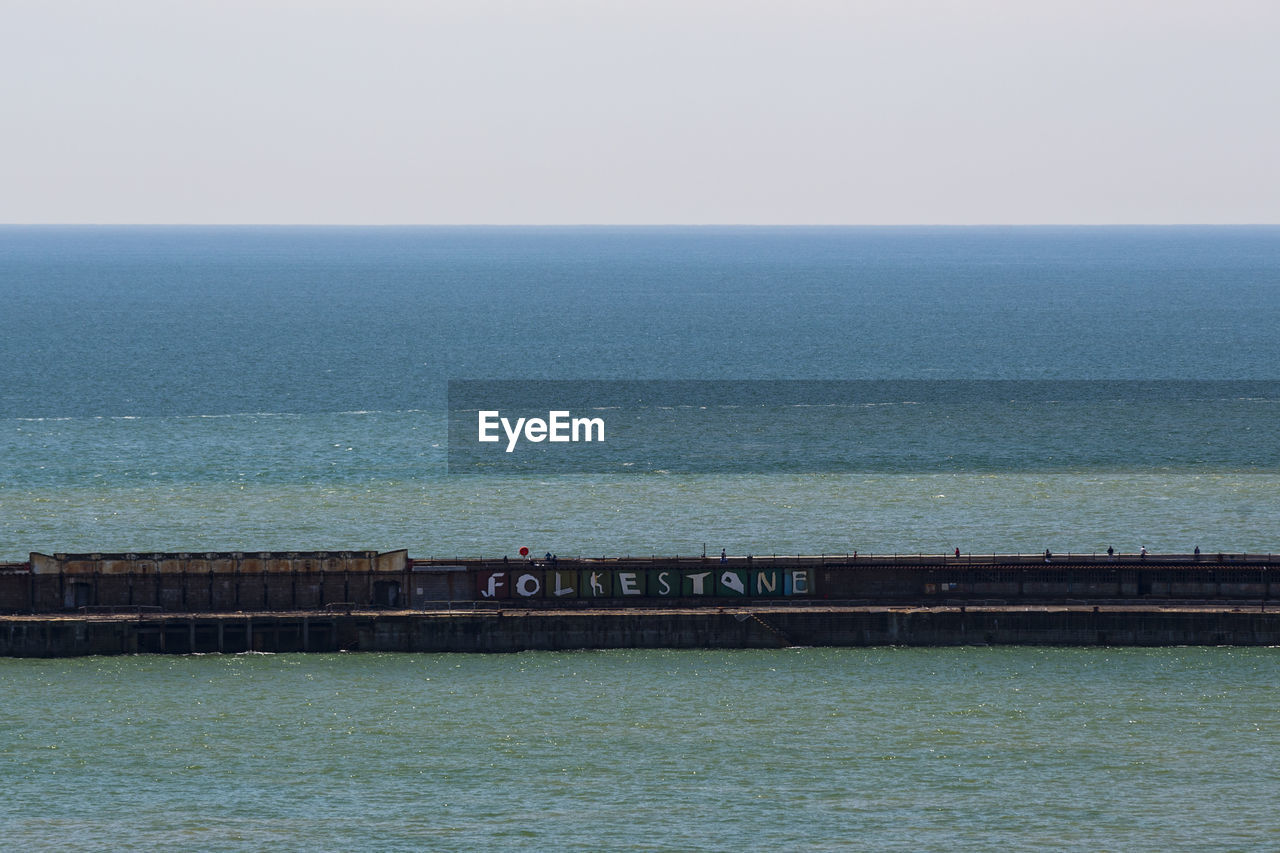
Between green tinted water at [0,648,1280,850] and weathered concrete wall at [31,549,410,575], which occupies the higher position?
weathered concrete wall at [31,549,410,575]

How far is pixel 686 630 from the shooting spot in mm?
102000

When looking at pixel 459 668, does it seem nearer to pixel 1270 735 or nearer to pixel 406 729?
pixel 406 729

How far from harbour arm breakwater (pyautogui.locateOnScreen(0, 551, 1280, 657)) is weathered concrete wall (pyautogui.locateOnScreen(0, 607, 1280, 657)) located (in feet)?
0.25

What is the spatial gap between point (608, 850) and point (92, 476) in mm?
90824

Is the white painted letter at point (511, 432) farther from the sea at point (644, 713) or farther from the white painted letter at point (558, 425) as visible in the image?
the sea at point (644, 713)

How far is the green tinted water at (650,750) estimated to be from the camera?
7400 cm

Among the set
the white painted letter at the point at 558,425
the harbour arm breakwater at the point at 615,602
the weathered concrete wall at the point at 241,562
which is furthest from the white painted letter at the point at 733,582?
the white painted letter at the point at 558,425

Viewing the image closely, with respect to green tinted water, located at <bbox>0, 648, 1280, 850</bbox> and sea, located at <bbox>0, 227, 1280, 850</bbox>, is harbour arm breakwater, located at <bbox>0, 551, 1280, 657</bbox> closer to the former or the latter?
green tinted water, located at <bbox>0, 648, 1280, 850</bbox>

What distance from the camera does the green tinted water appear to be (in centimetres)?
7400

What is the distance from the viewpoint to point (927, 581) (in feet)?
349

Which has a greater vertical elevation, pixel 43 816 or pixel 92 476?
pixel 92 476

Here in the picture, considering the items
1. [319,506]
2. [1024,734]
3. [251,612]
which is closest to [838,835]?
[1024,734]

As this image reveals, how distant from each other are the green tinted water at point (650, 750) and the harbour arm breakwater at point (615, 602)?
1.67 metres

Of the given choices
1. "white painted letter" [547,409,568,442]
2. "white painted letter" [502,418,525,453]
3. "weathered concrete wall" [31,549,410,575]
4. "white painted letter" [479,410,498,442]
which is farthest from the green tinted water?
"white painted letter" [547,409,568,442]
